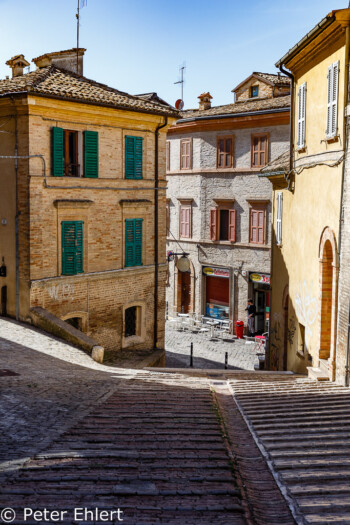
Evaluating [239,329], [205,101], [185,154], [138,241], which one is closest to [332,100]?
[138,241]

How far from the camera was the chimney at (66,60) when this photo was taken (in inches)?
819

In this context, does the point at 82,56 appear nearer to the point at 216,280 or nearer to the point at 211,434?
the point at 216,280

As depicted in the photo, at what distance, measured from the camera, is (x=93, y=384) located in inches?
461

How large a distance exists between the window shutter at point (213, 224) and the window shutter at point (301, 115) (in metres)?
15.0

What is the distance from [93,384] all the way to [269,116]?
64.0 feet

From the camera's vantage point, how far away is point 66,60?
21.2 m

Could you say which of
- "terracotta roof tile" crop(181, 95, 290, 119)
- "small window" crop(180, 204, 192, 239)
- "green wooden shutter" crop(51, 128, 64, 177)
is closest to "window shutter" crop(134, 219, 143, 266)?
"green wooden shutter" crop(51, 128, 64, 177)

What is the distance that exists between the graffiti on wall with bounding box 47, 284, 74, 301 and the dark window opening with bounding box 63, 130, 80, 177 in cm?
359

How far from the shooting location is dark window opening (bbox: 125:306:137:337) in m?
21.2

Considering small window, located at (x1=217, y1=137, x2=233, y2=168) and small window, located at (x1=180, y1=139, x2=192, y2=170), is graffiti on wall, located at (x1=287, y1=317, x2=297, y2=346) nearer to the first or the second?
small window, located at (x1=217, y1=137, x2=233, y2=168)

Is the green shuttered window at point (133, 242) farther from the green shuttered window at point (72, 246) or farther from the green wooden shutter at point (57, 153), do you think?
the green wooden shutter at point (57, 153)

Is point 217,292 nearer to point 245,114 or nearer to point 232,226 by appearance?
point 232,226

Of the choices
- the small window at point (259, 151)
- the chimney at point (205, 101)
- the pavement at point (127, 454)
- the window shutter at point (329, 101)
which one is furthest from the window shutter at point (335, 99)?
the chimney at point (205, 101)

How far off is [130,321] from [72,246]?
14.3 ft
